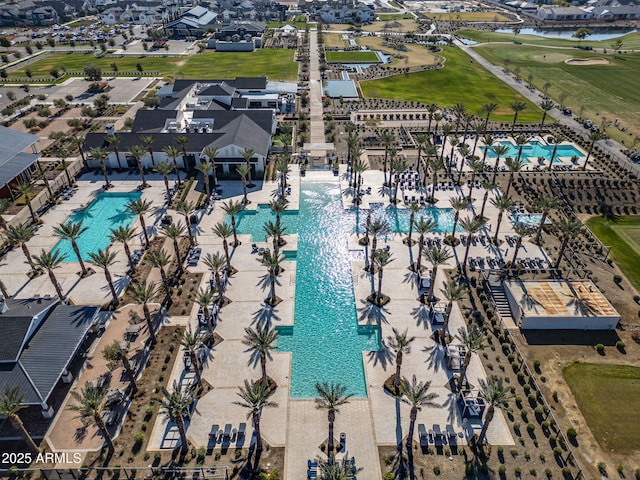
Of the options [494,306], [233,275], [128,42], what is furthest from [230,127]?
[128,42]

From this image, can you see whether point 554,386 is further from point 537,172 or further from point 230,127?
point 230,127

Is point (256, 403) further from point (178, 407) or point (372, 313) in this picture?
point (372, 313)

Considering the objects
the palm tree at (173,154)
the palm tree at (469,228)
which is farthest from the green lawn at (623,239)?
the palm tree at (173,154)

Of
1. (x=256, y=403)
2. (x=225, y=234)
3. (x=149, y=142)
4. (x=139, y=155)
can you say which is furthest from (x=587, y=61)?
(x=256, y=403)

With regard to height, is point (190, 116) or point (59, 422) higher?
point (190, 116)

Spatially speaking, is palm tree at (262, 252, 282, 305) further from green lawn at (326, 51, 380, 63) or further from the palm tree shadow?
green lawn at (326, 51, 380, 63)

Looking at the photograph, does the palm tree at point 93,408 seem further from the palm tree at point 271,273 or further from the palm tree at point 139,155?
the palm tree at point 139,155

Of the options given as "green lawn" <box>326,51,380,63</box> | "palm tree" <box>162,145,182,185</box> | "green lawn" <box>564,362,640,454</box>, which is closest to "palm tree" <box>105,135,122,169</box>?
"palm tree" <box>162,145,182,185</box>
